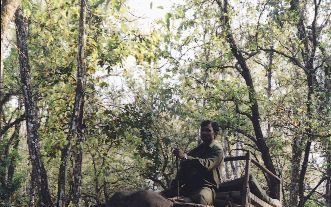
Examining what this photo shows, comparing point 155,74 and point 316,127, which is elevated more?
point 155,74

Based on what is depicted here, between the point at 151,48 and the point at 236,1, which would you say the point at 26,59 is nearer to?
the point at 151,48

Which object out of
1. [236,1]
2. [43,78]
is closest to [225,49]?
[236,1]

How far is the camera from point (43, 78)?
10.8 m

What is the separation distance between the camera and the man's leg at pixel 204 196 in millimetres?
6449

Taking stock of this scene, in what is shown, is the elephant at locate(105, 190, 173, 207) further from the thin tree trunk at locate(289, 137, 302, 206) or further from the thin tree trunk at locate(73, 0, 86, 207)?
the thin tree trunk at locate(289, 137, 302, 206)

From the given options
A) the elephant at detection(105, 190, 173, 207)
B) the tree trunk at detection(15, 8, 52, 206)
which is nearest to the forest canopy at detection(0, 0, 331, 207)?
the tree trunk at detection(15, 8, 52, 206)

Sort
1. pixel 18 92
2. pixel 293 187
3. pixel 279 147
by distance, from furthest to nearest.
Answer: pixel 18 92, pixel 293 187, pixel 279 147

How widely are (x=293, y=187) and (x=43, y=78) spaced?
1432 centimetres

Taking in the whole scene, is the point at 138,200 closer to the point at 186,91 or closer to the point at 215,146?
the point at 215,146

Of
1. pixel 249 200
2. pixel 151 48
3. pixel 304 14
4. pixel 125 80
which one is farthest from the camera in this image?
pixel 125 80

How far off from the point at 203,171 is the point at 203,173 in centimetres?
3

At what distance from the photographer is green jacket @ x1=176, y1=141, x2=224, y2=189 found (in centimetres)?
690

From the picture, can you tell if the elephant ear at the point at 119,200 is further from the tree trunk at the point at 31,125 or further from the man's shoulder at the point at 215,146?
the tree trunk at the point at 31,125

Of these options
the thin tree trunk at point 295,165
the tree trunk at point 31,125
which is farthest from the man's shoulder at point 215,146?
the thin tree trunk at point 295,165
